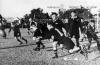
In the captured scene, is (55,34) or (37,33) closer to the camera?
(55,34)

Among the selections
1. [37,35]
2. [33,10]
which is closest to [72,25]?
[37,35]

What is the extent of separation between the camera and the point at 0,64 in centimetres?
880

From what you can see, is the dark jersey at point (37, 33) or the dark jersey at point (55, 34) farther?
the dark jersey at point (37, 33)

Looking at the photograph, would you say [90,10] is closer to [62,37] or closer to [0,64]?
[62,37]

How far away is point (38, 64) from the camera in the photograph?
866 cm

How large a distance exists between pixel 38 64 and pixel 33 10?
37.1m

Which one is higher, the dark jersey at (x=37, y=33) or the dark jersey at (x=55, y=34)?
the dark jersey at (x=55, y=34)

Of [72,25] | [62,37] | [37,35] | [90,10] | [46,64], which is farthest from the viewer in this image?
[90,10]

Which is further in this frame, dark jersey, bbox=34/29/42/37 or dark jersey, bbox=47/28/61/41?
dark jersey, bbox=34/29/42/37

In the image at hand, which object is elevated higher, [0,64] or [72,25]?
[72,25]

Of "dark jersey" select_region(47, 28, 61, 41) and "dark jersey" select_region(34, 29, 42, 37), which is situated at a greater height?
"dark jersey" select_region(47, 28, 61, 41)

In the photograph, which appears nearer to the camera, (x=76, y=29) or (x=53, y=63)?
(x=53, y=63)

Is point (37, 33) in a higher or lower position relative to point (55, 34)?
lower

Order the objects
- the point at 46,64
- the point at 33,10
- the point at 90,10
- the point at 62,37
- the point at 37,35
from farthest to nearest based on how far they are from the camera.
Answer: the point at 33,10, the point at 90,10, the point at 37,35, the point at 62,37, the point at 46,64
